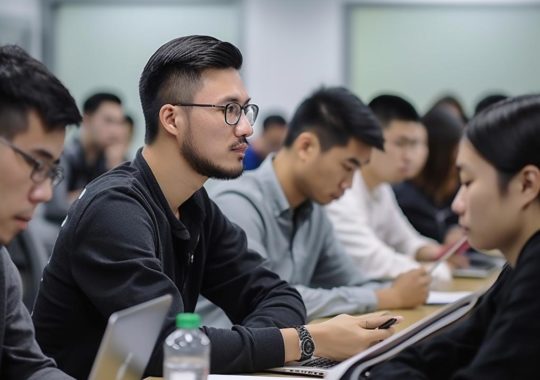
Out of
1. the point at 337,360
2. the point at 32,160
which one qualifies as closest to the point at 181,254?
the point at 337,360

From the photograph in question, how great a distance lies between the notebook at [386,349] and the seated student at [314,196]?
785 mm

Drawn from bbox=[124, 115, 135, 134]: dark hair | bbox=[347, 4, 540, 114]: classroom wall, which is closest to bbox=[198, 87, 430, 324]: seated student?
bbox=[124, 115, 135, 134]: dark hair

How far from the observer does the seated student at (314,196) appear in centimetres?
266

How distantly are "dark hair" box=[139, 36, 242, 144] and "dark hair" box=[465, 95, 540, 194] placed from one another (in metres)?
0.69

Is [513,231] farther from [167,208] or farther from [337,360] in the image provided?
[167,208]

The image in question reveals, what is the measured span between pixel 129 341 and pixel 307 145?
1596 mm

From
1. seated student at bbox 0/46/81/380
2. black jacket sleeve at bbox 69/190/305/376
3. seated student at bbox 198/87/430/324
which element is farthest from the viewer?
seated student at bbox 198/87/430/324

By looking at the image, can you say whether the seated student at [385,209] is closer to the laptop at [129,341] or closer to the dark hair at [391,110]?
the dark hair at [391,110]

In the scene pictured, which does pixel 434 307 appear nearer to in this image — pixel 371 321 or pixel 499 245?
pixel 371 321

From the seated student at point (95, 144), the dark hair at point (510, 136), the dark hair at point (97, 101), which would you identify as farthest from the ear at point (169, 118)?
the dark hair at point (97, 101)

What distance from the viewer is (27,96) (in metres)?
1.38

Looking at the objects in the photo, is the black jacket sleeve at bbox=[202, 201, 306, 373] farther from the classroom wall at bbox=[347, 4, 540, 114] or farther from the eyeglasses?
the classroom wall at bbox=[347, 4, 540, 114]

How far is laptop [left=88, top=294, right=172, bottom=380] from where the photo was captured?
123cm

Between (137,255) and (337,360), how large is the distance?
1.56 ft
